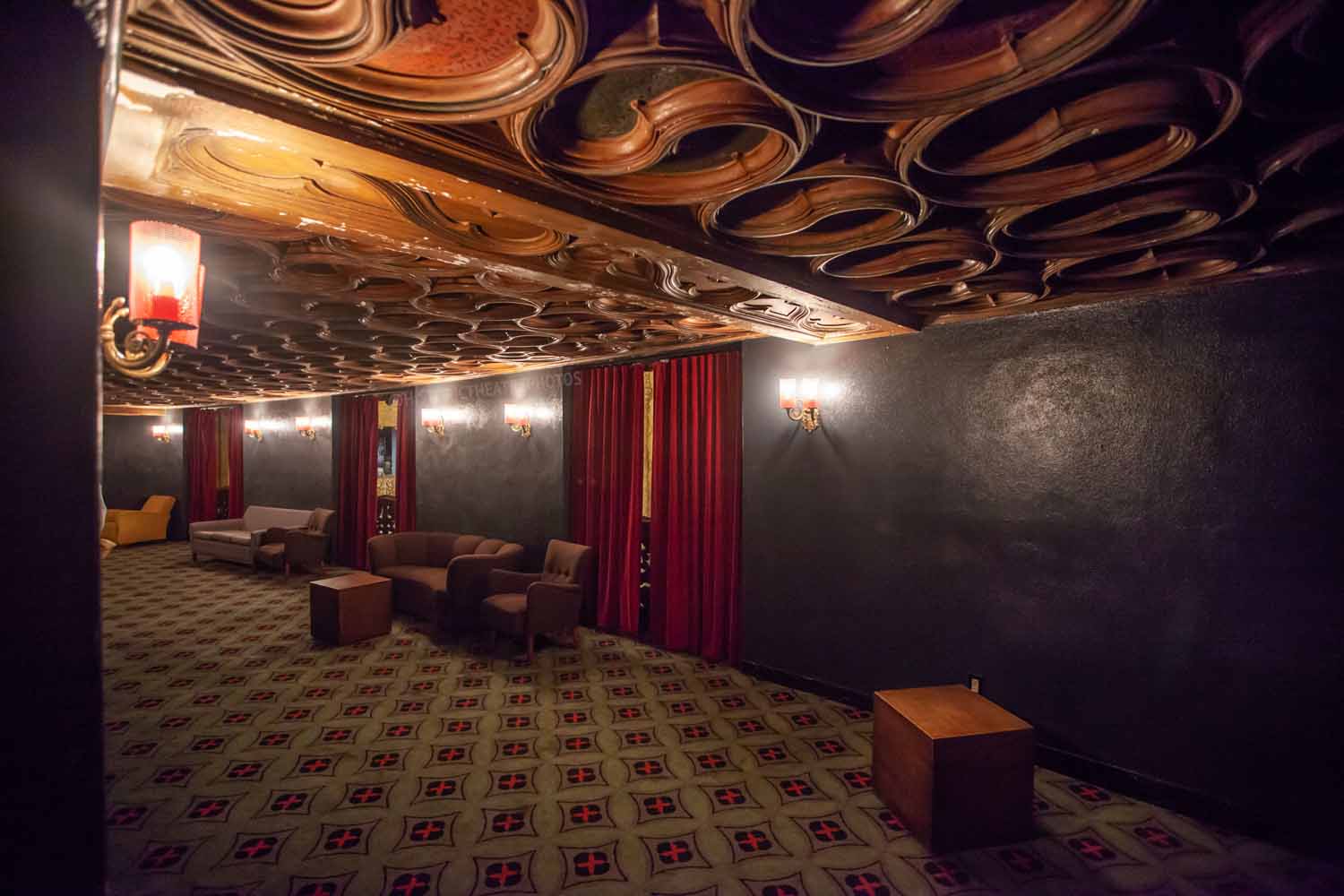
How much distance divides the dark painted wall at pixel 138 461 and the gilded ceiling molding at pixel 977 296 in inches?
607

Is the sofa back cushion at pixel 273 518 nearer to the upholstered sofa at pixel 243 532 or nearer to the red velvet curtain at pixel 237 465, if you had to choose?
the upholstered sofa at pixel 243 532

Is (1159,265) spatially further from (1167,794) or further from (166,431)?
(166,431)

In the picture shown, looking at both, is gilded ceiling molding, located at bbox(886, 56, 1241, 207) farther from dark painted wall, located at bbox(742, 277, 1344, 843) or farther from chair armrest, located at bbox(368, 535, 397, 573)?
chair armrest, located at bbox(368, 535, 397, 573)

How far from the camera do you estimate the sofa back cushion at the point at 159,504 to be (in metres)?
12.6

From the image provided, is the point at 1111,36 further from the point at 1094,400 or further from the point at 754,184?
the point at 1094,400

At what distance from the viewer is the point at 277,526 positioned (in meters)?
9.49

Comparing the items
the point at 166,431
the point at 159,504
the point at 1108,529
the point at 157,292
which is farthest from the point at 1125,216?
the point at 166,431

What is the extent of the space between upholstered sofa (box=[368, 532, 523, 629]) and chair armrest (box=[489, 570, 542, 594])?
0.51 feet

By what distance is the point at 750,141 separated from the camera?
1843mm

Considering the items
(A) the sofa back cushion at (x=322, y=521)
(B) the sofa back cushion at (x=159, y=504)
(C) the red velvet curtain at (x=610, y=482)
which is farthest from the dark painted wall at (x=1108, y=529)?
(B) the sofa back cushion at (x=159, y=504)

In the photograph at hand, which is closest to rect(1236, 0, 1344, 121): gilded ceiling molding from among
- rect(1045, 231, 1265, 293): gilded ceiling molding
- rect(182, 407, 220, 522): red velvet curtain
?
rect(1045, 231, 1265, 293): gilded ceiling molding

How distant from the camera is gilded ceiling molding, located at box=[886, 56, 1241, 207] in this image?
152 centimetres

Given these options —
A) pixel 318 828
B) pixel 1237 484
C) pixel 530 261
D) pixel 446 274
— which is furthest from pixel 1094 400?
pixel 318 828

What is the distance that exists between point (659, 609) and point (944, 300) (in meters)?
3.62
